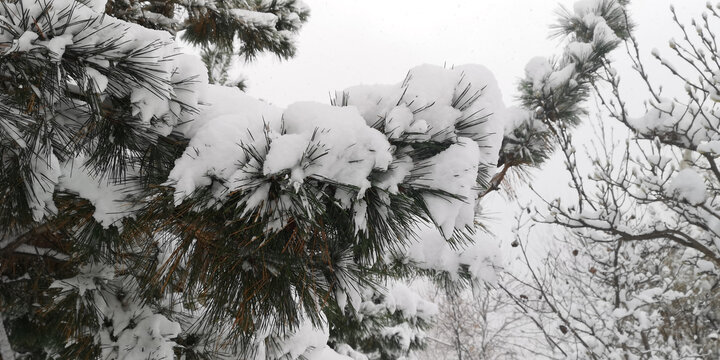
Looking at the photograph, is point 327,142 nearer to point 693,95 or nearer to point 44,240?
point 44,240

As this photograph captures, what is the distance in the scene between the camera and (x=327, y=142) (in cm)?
89

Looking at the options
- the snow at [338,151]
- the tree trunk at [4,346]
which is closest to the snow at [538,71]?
the snow at [338,151]

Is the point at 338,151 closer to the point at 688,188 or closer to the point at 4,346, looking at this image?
the point at 4,346

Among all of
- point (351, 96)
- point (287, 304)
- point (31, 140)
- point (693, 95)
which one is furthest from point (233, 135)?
point (693, 95)

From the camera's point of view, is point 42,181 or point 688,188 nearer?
point 42,181

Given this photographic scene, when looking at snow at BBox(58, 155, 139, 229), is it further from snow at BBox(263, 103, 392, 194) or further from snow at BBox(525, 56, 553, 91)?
snow at BBox(525, 56, 553, 91)

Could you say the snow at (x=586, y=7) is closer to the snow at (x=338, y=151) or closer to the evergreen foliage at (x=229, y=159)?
the evergreen foliage at (x=229, y=159)

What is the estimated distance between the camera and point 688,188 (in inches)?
109

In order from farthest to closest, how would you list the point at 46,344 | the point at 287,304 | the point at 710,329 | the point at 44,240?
the point at 710,329 < the point at 46,344 < the point at 44,240 < the point at 287,304

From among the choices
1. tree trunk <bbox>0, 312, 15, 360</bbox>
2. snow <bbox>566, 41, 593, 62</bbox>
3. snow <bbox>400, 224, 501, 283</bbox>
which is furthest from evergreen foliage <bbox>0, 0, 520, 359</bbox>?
snow <bbox>566, 41, 593, 62</bbox>

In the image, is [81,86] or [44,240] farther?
[44,240]

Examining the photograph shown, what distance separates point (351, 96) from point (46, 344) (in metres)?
2.46

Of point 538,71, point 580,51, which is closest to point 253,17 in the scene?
point 538,71

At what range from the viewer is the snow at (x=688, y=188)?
2713 mm
